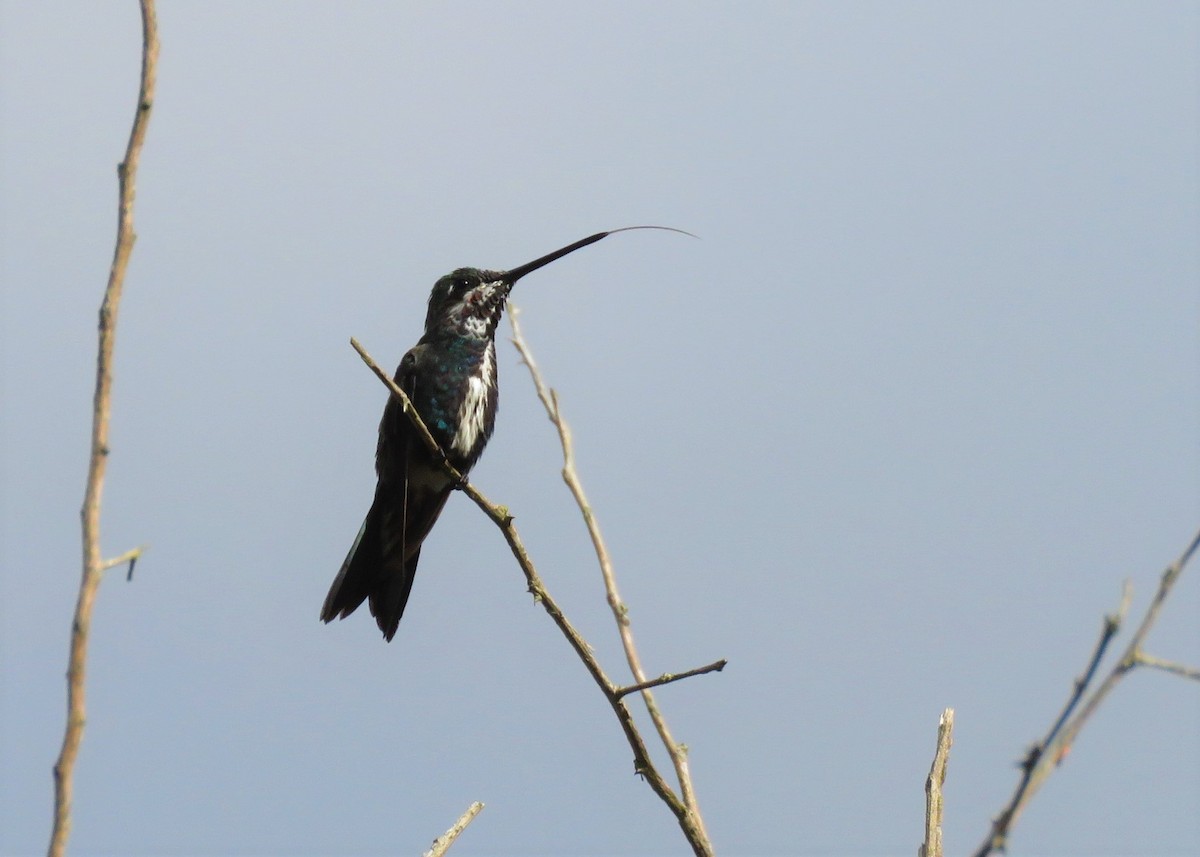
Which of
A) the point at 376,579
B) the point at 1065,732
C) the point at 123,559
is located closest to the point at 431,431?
the point at 376,579

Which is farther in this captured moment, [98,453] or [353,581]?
[353,581]

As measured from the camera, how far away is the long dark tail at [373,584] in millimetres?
5746

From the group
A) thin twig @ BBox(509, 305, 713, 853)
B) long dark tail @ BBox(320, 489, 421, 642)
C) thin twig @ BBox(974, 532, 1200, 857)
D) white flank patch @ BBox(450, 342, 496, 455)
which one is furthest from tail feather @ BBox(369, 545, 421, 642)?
thin twig @ BBox(974, 532, 1200, 857)

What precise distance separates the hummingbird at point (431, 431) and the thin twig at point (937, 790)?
301cm

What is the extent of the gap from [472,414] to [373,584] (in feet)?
3.16

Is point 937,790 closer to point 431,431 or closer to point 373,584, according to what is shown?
point 373,584

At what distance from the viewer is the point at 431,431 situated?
6082 millimetres

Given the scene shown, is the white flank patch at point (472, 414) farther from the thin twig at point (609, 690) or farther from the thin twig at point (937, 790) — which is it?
the thin twig at point (937, 790)

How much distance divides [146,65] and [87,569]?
70cm

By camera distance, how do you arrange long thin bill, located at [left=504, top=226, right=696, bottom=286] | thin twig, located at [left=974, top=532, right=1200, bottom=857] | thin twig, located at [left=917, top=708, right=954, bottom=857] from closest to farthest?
thin twig, located at [left=974, top=532, right=1200, bottom=857]
thin twig, located at [left=917, top=708, right=954, bottom=857]
long thin bill, located at [left=504, top=226, right=696, bottom=286]

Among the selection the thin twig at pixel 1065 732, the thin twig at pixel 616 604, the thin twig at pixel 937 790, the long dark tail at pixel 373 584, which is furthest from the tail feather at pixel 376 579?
the thin twig at pixel 1065 732

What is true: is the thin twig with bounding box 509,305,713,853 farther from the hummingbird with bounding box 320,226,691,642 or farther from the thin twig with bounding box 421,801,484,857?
the hummingbird with bounding box 320,226,691,642

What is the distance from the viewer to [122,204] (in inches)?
67.3

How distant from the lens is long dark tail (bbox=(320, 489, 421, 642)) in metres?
5.75
